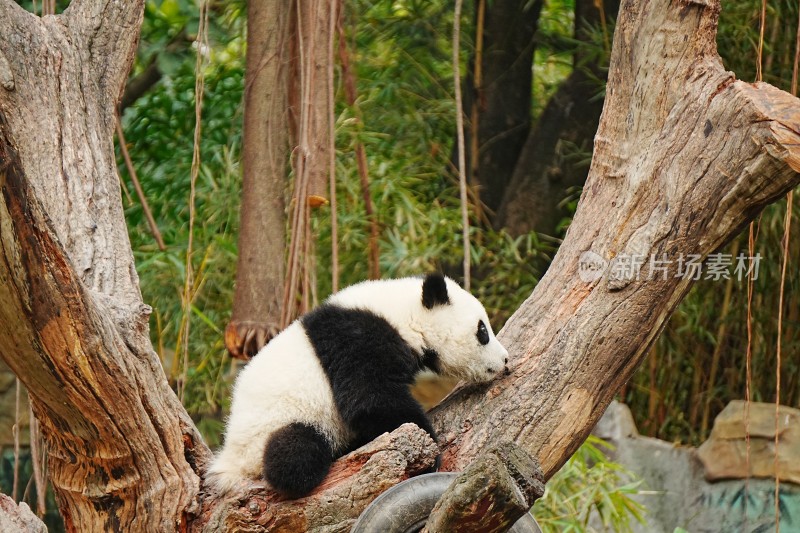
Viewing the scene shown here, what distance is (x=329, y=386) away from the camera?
6.84 feet

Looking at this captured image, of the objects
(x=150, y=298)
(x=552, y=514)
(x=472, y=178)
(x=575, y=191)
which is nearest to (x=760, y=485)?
(x=552, y=514)

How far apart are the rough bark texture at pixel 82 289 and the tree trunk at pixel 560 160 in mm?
2283

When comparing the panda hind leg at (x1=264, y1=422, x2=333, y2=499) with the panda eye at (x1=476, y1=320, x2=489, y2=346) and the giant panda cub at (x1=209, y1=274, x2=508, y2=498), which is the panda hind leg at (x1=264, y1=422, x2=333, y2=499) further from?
the panda eye at (x1=476, y1=320, x2=489, y2=346)

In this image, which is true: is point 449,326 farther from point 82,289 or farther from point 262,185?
point 82,289

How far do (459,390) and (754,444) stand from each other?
2377 millimetres

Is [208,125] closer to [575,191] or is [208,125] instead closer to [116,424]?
[575,191]

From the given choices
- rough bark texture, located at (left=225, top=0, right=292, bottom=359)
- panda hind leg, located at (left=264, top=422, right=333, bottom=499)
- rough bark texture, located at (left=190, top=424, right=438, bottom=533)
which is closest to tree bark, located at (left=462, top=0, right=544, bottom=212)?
rough bark texture, located at (left=225, top=0, right=292, bottom=359)

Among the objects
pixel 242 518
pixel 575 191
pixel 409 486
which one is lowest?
pixel 242 518

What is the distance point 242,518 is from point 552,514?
1.81 meters

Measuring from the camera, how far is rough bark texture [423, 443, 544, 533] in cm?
131

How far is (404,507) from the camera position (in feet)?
5.20

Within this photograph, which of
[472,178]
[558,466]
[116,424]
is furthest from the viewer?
[472,178]

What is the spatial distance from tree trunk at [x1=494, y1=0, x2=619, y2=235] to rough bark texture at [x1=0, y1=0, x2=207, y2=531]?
228 centimetres

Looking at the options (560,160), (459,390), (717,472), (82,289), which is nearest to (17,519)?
(82,289)
